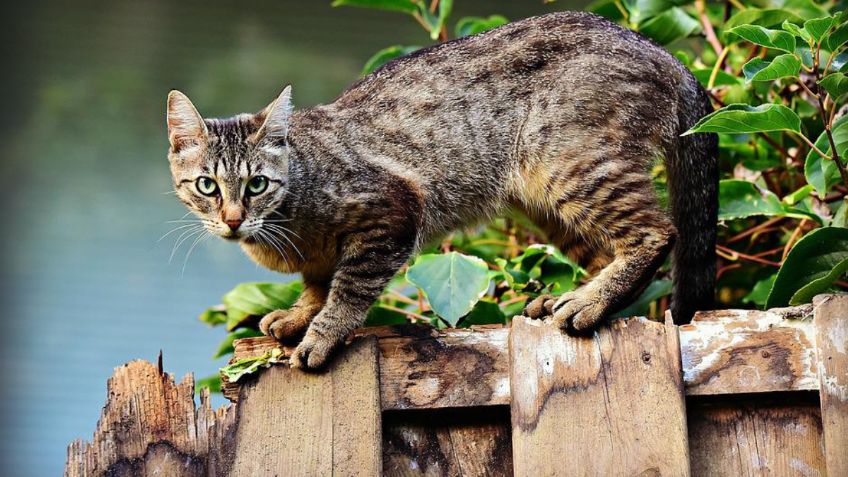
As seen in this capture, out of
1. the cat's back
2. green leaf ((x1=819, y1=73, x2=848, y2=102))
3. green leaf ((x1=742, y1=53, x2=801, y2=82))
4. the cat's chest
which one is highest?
the cat's back

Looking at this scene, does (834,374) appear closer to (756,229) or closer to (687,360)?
(687,360)

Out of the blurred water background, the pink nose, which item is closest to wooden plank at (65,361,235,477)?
the pink nose

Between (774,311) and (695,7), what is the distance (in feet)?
7.23

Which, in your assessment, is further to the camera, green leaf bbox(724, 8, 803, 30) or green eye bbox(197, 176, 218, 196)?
green leaf bbox(724, 8, 803, 30)

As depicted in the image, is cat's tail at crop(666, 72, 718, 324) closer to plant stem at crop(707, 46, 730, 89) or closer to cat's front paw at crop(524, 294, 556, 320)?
plant stem at crop(707, 46, 730, 89)

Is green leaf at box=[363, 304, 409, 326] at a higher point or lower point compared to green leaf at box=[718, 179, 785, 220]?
lower

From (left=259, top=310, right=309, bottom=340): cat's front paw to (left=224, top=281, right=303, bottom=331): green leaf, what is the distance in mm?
297

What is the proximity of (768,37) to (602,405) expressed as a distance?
3.48 feet

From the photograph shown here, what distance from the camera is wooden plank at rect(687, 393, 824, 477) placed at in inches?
90.9

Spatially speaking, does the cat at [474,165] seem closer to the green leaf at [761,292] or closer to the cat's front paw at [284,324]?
the cat's front paw at [284,324]

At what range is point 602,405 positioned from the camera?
232 centimetres

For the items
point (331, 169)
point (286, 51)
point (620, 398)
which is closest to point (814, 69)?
point (620, 398)

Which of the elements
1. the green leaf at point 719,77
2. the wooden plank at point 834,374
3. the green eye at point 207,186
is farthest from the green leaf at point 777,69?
the green eye at point 207,186

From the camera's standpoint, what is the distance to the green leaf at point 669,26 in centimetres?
374
